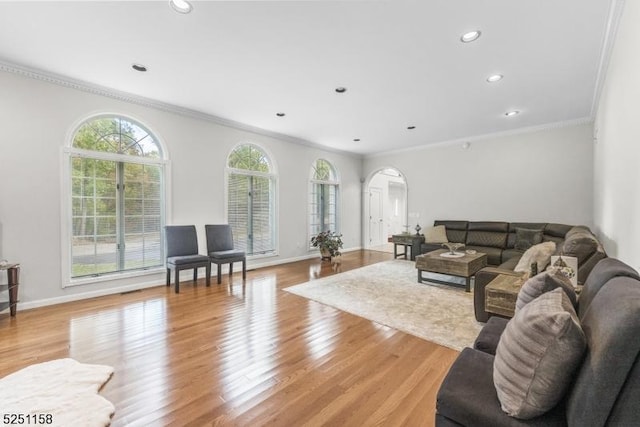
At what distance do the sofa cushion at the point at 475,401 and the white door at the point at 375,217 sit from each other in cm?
744

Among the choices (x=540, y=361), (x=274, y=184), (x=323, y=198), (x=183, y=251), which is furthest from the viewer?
(x=323, y=198)

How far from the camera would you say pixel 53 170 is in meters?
3.63

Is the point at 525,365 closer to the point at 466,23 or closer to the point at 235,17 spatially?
the point at 466,23

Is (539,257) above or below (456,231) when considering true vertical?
below

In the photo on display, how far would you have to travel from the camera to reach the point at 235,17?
2475 mm

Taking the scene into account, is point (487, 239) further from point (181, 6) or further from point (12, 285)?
point (12, 285)

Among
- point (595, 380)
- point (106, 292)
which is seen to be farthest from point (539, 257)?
point (106, 292)

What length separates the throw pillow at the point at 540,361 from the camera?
101cm

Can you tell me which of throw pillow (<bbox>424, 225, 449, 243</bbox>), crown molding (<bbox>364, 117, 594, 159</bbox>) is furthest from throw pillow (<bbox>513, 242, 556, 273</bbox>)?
crown molding (<bbox>364, 117, 594, 159</bbox>)

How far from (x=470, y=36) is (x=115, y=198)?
5028 millimetres

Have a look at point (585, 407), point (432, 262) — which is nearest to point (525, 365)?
point (585, 407)

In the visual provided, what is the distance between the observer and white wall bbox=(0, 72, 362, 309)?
3.36 m

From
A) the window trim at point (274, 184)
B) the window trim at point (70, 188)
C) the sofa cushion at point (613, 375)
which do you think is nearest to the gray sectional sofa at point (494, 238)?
the sofa cushion at point (613, 375)

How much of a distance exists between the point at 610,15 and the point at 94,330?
5685 millimetres
